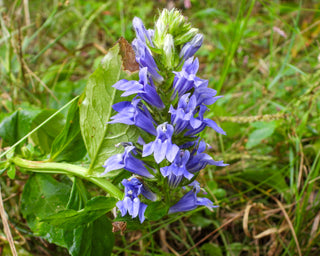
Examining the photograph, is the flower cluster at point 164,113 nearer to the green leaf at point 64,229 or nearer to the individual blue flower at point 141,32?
the individual blue flower at point 141,32

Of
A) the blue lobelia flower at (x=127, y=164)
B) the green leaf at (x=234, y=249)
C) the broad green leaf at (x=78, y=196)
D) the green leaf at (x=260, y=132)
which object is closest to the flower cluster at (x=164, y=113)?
the blue lobelia flower at (x=127, y=164)

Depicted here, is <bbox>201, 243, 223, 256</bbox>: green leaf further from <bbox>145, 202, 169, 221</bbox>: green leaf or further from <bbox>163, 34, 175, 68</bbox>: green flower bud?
<bbox>163, 34, 175, 68</bbox>: green flower bud

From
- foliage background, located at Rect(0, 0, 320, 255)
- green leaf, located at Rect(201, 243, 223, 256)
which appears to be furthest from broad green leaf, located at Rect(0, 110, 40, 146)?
green leaf, located at Rect(201, 243, 223, 256)

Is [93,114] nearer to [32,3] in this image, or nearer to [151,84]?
[151,84]

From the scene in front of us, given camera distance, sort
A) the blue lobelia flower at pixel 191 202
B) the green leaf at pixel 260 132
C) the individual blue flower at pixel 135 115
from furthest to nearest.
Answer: the green leaf at pixel 260 132
the blue lobelia flower at pixel 191 202
the individual blue flower at pixel 135 115

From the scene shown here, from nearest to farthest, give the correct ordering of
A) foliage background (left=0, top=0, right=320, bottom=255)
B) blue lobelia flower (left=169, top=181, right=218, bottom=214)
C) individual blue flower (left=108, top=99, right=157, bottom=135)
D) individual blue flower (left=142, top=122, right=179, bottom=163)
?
1. individual blue flower (left=142, top=122, right=179, bottom=163)
2. individual blue flower (left=108, top=99, right=157, bottom=135)
3. blue lobelia flower (left=169, top=181, right=218, bottom=214)
4. foliage background (left=0, top=0, right=320, bottom=255)

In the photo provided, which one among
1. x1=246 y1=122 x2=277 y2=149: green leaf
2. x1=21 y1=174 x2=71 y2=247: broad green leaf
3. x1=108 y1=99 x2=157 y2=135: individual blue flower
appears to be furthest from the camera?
x1=246 y1=122 x2=277 y2=149: green leaf

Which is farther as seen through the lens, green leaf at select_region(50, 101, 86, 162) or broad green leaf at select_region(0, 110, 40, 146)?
broad green leaf at select_region(0, 110, 40, 146)

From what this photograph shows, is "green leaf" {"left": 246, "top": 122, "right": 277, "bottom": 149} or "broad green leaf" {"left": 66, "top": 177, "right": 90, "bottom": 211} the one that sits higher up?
"broad green leaf" {"left": 66, "top": 177, "right": 90, "bottom": 211}
